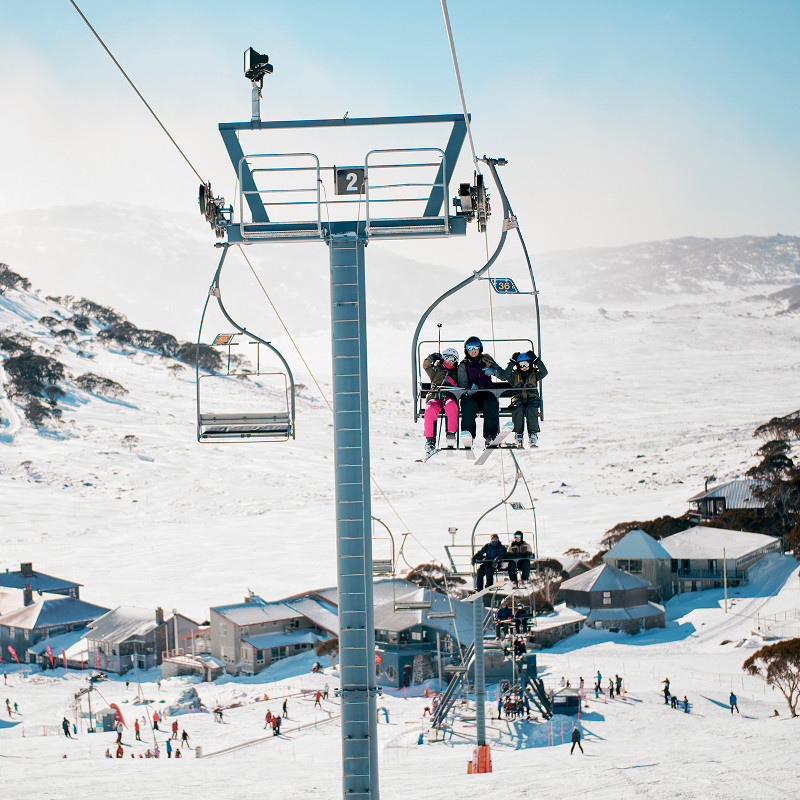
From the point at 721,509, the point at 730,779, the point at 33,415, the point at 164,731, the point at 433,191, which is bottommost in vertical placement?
the point at 164,731

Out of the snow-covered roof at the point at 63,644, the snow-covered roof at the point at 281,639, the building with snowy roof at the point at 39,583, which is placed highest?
the building with snowy roof at the point at 39,583

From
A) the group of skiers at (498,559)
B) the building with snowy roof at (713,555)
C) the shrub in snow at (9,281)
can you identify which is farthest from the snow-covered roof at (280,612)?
the shrub in snow at (9,281)

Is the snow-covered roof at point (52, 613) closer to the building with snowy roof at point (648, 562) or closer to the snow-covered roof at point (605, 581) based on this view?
the snow-covered roof at point (605, 581)

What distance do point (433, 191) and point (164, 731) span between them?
27205mm

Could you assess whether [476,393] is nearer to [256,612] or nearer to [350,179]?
[350,179]

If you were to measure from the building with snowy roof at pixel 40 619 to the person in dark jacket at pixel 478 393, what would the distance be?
4320 centimetres

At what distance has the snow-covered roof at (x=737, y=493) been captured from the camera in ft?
209

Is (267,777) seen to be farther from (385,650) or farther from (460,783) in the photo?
(385,650)

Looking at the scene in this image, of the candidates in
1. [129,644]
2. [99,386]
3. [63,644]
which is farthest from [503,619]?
[99,386]

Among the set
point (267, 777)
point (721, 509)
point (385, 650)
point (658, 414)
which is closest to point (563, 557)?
point (721, 509)

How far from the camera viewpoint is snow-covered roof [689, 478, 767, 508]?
2509 inches

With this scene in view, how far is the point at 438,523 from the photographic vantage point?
75.1m

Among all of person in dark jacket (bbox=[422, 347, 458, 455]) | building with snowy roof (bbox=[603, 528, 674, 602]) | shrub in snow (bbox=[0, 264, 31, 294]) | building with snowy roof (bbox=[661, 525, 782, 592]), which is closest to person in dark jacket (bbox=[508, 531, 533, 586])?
person in dark jacket (bbox=[422, 347, 458, 455])

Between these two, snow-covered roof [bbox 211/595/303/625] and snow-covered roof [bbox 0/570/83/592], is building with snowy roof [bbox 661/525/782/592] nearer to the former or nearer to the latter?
snow-covered roof [bbox 211/595/303/625]
